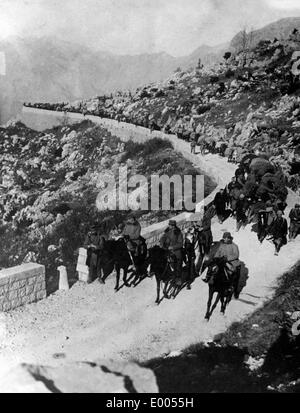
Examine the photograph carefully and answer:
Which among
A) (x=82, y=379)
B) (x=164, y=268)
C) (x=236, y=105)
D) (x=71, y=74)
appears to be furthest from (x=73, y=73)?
(x=82, y=379)

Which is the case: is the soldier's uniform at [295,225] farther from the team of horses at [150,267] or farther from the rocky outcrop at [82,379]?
the rocky outcrop at [82,379]

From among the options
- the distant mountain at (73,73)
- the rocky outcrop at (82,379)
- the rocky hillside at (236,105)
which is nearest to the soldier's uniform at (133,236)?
the rocky outcrop at (82,379)

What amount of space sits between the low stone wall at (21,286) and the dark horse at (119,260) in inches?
56.6

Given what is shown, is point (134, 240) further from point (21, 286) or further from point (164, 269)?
point (21, 286)

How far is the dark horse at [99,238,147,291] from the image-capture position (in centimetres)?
1067

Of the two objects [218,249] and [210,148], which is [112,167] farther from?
[218,249]

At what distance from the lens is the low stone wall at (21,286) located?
9164mm

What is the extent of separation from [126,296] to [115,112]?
146 ft

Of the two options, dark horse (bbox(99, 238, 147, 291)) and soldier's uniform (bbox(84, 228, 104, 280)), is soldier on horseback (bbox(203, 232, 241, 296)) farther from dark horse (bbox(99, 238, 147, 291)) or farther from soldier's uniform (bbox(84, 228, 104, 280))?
soldier's uniform (bbox(84, 228, 104, 280))

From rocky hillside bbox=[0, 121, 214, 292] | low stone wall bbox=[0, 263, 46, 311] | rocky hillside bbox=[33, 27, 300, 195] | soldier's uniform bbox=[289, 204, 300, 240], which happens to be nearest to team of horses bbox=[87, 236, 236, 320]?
low stone wall bbox=[0, 263, 46, 311]

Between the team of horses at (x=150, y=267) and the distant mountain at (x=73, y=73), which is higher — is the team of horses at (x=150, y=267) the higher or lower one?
the lower one

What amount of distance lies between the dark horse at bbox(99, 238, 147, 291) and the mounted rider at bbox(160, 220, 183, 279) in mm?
680

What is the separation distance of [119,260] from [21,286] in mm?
2203

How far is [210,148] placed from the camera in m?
28.4
